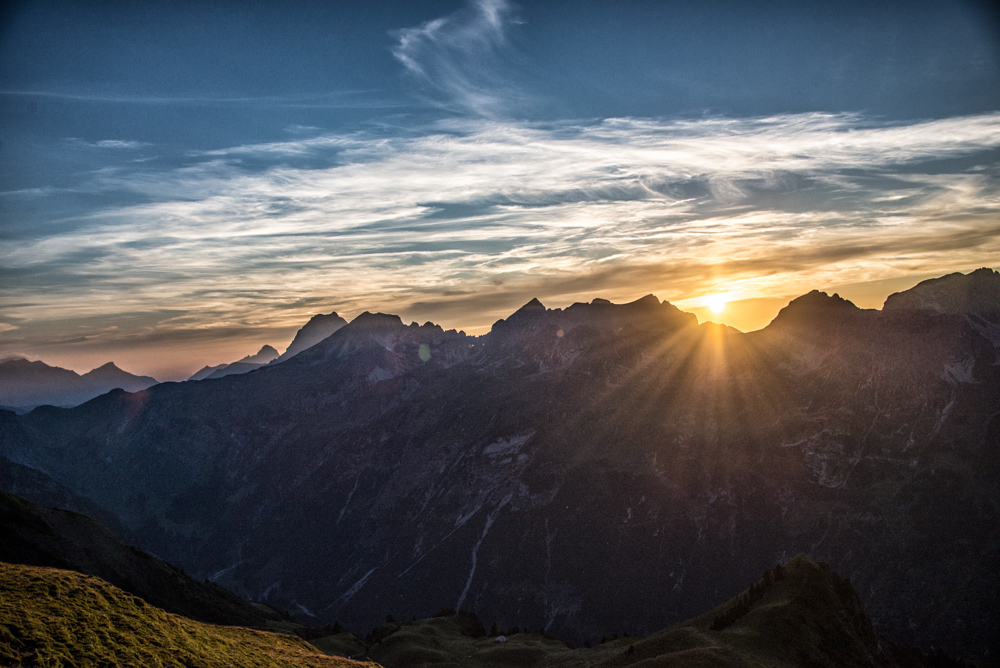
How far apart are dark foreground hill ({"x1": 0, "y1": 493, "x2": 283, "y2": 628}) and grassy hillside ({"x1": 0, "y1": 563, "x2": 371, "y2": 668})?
165 feet

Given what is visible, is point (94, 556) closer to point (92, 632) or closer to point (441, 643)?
point (441, 643)

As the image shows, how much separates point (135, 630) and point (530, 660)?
72.3 meters

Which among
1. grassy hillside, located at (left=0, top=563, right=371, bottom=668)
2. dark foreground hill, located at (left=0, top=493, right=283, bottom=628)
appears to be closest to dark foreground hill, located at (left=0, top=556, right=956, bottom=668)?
grassy hillside, located at (left=0, top=563, right=371, bottom=668)

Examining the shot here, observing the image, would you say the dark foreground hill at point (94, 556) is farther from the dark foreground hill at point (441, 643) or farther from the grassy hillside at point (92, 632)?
the grassy hillside at point (92, 632)

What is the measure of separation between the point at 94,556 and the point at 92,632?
79431mm

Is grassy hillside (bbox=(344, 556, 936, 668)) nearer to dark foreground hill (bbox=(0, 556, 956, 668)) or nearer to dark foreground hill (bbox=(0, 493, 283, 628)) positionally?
dark foreground hill (bbox=(0, 556, 956, 668))

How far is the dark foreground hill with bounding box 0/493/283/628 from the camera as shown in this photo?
106750 millimetres

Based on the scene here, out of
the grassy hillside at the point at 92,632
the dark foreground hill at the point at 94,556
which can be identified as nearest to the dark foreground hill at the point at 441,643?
the grassy hillside at the point at 92,632

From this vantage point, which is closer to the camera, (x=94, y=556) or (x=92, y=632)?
(x=92, y=632)

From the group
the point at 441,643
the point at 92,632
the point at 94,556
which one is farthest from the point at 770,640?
the point at 94,556

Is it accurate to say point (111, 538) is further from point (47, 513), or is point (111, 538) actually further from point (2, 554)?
point (2, 554)

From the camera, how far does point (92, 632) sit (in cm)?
5416

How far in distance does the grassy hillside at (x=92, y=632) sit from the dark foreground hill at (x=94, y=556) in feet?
165

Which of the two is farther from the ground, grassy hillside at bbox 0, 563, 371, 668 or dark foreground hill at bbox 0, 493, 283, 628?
grassy hillside at bbox 0, 563, 371, 668
